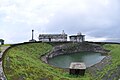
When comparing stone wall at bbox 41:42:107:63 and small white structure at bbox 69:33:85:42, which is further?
small white structure at bbox 69:33:85:42

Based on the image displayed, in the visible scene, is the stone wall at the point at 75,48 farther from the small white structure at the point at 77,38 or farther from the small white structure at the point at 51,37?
the small white structure at the point at 51,37

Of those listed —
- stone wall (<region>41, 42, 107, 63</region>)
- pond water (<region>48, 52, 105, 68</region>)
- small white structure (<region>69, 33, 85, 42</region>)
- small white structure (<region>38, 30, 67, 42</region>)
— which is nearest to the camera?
pond water (<region>48, 52, 105, 68</region>)

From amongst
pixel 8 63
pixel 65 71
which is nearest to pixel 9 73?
pixel 8 63

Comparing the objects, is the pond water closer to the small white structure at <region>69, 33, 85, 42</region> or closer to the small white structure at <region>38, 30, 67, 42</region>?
the small white structure at <region>38, 30, 67, 42</region>

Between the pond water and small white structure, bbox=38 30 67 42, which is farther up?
small white structure, bbox=38 30 67 42

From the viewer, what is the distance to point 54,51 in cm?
8956

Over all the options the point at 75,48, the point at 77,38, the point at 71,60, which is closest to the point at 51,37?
the point at 77,38

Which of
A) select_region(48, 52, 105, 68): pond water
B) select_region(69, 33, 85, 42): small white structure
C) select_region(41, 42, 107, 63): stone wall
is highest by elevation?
select_region(69, 33, 85, 42): small white structure

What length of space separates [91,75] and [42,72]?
9.84 metres

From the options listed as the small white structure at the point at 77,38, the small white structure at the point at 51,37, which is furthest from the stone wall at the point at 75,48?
the small white structure at the point at 51,37

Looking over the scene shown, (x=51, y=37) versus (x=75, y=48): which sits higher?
(x=51, y=37)

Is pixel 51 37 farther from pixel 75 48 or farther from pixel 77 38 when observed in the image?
pixel 75 48

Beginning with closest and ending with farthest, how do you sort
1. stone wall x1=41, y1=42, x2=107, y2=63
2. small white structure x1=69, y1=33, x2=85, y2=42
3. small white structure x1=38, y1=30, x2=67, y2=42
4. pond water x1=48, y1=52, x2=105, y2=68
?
pond water x1=48, y1=52, x2=105, y2=68
stone wall x1=41, y1=42, x2=107, y2=63
small white structure x1=38, y1=30, x2=67, y2=42
small white structure x1=69, y1=33, x2=85, y2=42

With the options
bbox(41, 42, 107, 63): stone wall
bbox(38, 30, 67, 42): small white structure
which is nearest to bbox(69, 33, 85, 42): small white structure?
bbox(38, 30, 67, 42): small white structure
